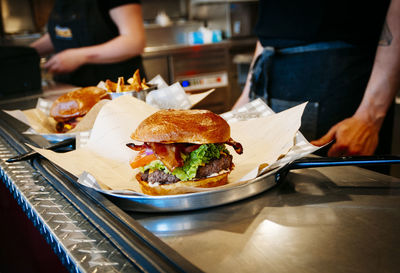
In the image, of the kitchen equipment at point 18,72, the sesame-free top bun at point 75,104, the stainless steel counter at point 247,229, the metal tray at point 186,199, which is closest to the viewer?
the stainless steel counter at point 247,229

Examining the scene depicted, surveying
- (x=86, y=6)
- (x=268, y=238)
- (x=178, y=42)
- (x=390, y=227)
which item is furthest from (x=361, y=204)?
(x=178, y=42)

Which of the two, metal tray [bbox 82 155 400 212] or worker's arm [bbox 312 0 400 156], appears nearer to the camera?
metal tray [bbox 82 155 400 212]

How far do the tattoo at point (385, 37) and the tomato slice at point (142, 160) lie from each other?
117cm

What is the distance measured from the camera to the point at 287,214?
31.4 inches

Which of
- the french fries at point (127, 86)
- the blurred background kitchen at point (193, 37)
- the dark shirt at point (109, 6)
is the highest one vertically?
the dark shirt at point (109, 6)

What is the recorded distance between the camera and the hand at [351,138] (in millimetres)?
1461

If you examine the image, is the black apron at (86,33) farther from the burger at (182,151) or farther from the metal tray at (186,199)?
the metal tray at (186,199)

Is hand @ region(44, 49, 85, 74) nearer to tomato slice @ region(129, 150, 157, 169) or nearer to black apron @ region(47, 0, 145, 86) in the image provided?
black apron @ region(47, 0, 145, 86)

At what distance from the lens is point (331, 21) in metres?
1.71

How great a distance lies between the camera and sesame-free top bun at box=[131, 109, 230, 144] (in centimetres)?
93

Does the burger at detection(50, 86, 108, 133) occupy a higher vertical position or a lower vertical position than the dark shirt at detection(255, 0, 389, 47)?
lower

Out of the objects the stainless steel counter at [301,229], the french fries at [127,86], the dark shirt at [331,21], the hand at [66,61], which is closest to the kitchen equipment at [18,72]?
the hand at [66,61]

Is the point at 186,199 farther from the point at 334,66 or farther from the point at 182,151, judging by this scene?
the point at 334,66

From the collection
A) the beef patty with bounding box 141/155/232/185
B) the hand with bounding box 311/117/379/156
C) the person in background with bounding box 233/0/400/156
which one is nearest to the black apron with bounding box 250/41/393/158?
the person in background with bounding box 233/0/400/156
